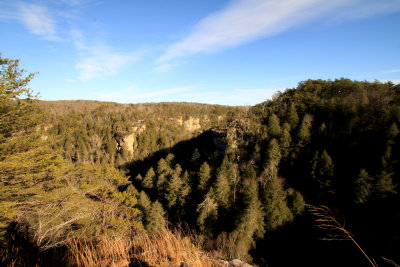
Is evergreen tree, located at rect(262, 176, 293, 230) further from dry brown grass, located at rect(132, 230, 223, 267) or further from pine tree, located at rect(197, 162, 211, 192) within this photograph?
dry brown grass, located at rect(132, 230, 223, 267)

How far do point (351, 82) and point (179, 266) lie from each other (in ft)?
151

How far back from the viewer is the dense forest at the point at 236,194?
13.0 ft

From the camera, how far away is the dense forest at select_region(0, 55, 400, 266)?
395 centimetres

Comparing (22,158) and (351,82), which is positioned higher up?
(351,82)

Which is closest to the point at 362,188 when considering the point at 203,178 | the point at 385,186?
the point at 385,186

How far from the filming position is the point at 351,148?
2352 cm

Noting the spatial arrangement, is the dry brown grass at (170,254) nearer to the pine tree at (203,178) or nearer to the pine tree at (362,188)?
the pine tree at (203,178)

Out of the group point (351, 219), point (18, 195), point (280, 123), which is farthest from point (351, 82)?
point (18, 195)

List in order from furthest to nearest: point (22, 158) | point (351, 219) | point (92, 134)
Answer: point (92, 134)
point (351, 219)
point (22, 158)

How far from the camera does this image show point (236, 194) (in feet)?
79.6

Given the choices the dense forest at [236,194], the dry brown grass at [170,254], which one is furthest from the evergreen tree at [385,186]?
the dry brown grass at [170,254]

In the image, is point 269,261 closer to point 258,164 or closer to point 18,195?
point 258,164

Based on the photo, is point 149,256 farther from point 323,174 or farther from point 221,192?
point 323,174

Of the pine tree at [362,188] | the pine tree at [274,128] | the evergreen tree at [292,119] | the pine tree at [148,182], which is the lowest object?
the pine tree at [148,182]
